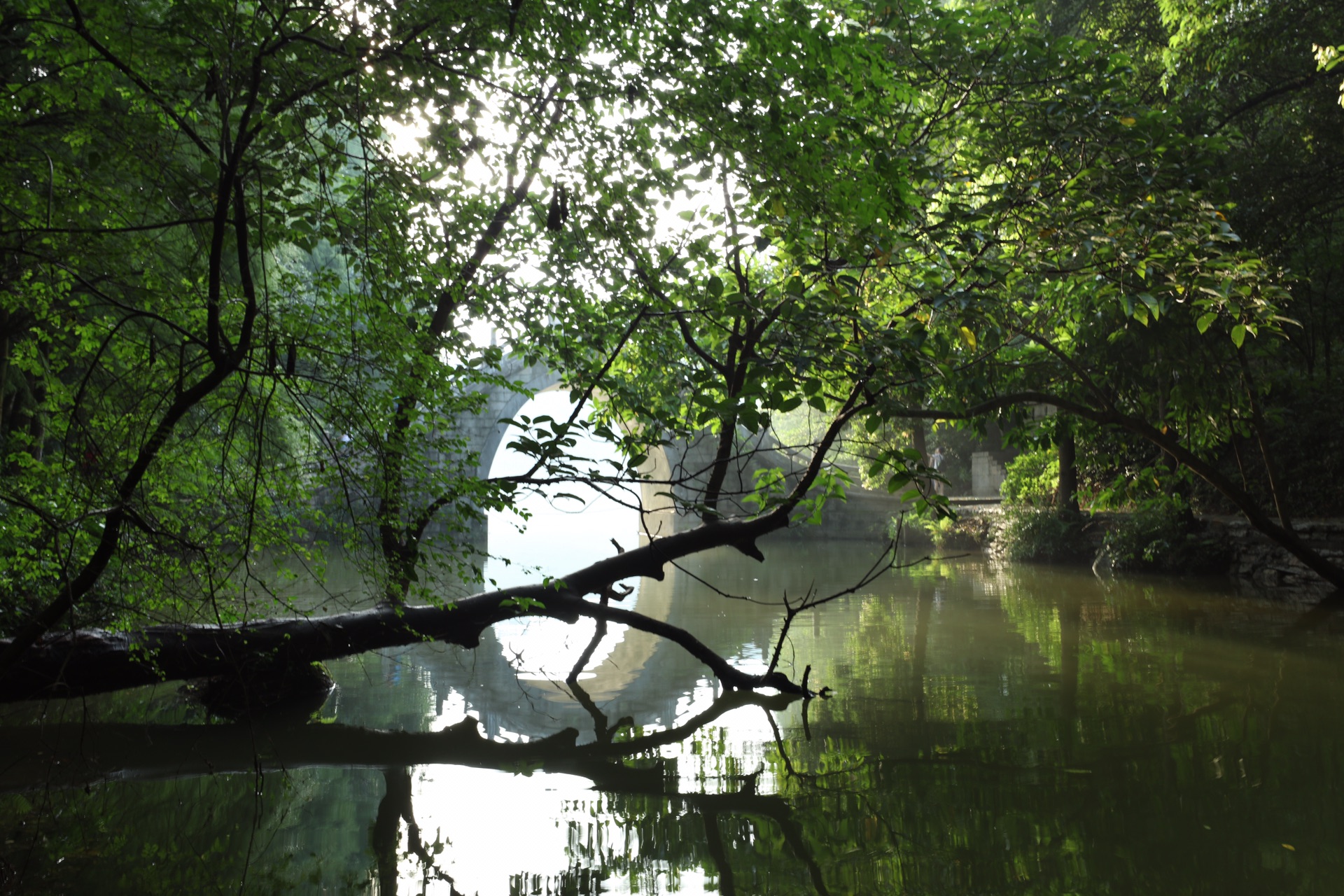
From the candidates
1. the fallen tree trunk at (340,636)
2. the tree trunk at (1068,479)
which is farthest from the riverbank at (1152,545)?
the fallen tree trunk at (340,636)

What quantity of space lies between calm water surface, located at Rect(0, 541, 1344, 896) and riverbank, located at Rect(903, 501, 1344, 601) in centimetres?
310

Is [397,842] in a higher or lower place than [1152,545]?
lower

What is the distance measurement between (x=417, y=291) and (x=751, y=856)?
8.23 feet

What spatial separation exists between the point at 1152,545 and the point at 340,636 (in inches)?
366

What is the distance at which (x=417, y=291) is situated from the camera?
3.78 meters

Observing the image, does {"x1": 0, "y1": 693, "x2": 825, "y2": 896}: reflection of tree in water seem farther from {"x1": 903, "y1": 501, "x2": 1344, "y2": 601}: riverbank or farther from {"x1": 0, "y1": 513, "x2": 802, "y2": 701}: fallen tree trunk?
{"x1": 903, "y1": 501, "x2": 1344, "y2": 601}: riverbank

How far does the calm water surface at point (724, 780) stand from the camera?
280 cm

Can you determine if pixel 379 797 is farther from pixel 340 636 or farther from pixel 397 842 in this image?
pixel 340 636

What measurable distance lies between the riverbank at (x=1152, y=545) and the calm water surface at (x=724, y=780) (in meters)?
3.10

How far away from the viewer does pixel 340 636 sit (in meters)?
4.64

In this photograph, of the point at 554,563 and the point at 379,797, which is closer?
the point at 379,797

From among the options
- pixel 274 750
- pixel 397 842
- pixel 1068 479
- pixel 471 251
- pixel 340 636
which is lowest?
pixel 397 842

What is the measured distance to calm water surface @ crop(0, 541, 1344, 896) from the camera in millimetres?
2799

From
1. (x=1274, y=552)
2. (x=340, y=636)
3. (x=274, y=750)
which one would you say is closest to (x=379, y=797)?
(x=274, y=750)
